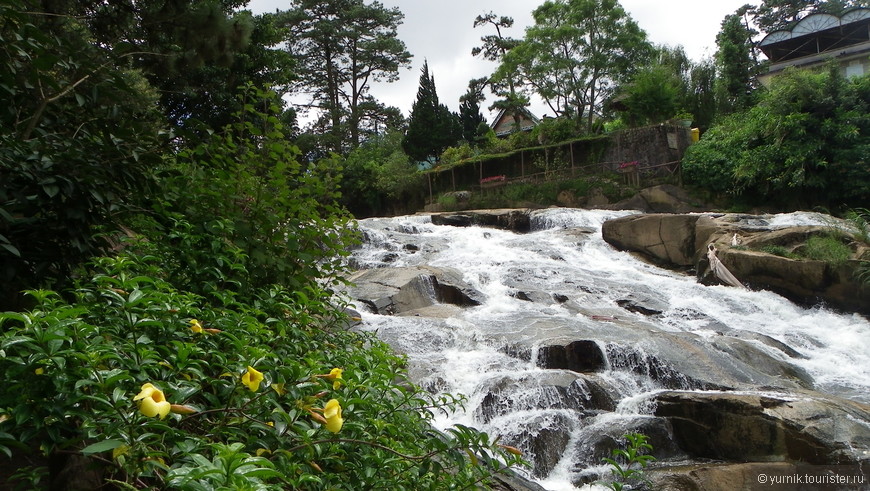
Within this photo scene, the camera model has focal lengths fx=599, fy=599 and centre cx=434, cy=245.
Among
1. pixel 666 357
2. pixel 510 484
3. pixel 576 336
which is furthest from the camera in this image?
pixel 576 336

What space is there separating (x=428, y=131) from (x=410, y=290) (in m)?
24.7

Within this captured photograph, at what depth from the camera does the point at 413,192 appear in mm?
29344

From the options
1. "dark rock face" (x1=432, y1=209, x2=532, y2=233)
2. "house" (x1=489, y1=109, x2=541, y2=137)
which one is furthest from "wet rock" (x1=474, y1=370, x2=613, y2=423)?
"house" (x1=489, y1=109, x2=541, y2=137)

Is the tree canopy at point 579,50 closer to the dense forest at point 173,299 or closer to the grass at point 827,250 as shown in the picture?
the grass at point 827,250

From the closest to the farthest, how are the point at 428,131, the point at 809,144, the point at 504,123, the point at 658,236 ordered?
the point at 658,236 → the point at 809,144 → the point at 428,131 → the point at 504,123

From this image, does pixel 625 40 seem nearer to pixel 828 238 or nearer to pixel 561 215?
pixel 561 215

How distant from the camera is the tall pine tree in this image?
3412 centimetres

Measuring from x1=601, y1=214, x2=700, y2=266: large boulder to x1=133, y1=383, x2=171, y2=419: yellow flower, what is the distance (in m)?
14.9

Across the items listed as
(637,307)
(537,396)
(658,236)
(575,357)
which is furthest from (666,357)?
(658,236)

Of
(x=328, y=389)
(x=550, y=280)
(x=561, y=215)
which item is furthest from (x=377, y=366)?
(x=561, y=215)

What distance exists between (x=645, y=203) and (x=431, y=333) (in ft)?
53.4

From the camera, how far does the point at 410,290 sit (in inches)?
422

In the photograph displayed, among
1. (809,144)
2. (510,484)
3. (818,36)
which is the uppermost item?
(818,36)

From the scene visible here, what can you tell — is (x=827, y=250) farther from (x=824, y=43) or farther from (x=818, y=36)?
(x=824, y=43)
